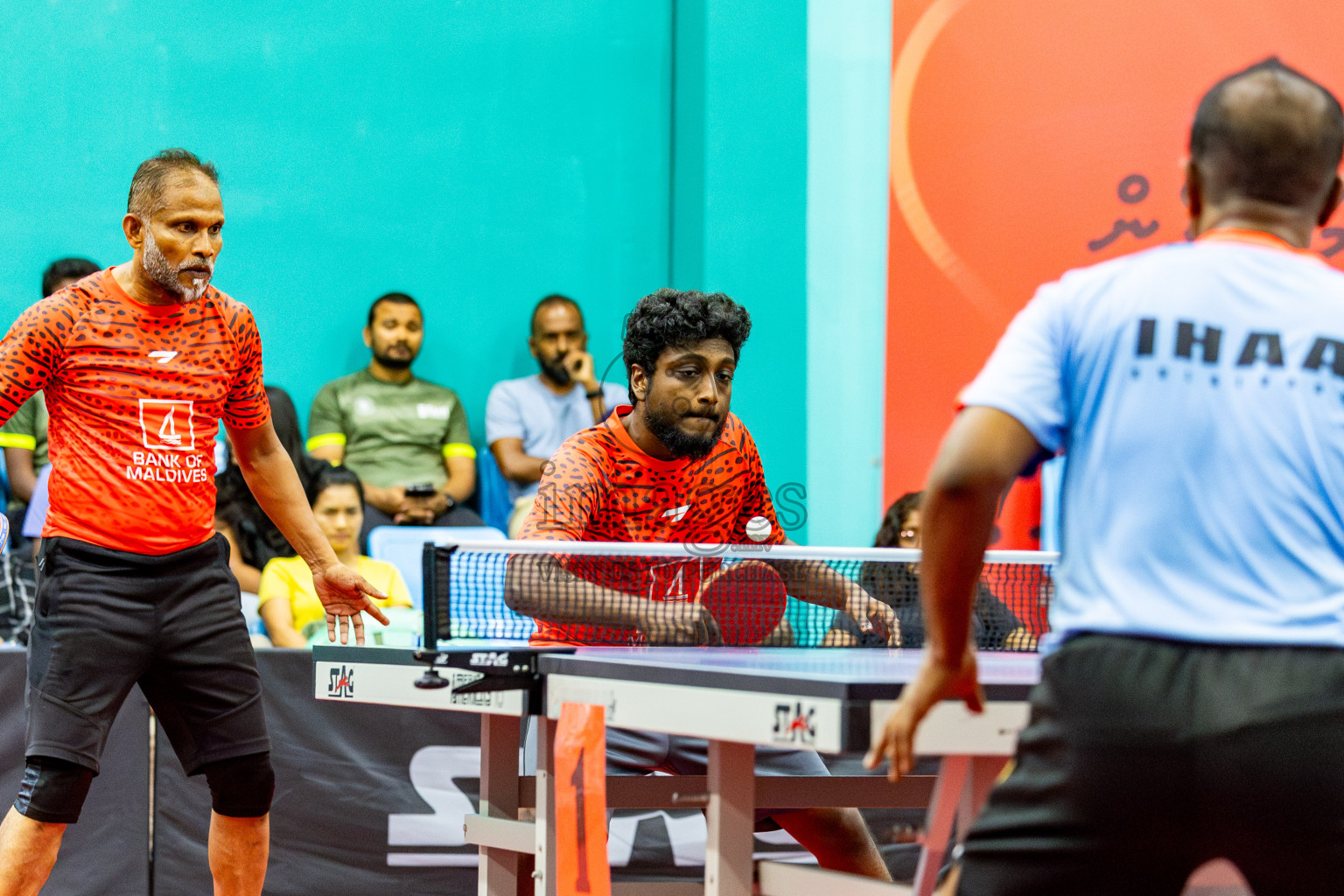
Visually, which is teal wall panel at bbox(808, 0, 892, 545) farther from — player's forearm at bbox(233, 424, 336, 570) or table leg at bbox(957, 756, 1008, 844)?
table leg at bbox(957, 756, 1008, 844)

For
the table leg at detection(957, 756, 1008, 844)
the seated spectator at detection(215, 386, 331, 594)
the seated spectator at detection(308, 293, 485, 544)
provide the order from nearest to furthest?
the table leg at detection(957, 756, 1008, 844)
the seated spectator at detection(215, 386, 331, 594)
the seated spectator at detection(308, 293, 485, 544)

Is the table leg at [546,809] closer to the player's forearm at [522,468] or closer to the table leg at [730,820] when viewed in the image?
the table leg at [730,820]

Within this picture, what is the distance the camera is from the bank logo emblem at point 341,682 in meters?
3.72

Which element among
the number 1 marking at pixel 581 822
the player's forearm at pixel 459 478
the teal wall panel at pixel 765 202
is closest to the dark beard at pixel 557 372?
the player's forearm at pixel 459 478

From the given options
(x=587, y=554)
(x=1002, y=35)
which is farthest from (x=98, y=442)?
(x=1002, y=35)

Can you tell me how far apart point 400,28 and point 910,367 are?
3.58 meters

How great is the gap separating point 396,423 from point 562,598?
471 centimetres

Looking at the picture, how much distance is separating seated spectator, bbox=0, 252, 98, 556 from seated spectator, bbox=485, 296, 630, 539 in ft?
7.32

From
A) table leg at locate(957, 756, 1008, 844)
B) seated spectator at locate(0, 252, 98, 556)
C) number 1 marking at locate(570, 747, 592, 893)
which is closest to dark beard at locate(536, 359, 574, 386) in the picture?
seated spectator at locate(0, 252, 98, 556)

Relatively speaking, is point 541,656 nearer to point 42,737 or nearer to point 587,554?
point 587,554

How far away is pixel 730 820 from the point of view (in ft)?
9.80

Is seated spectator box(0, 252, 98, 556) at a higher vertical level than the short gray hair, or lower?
lower

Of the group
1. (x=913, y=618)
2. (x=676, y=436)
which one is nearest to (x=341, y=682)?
(x=676, y=436)

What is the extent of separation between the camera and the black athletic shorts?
191cm
